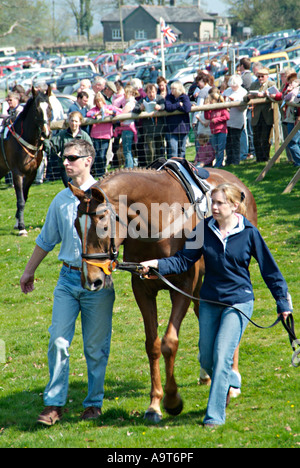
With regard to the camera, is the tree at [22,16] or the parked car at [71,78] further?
the tree at [22,16]

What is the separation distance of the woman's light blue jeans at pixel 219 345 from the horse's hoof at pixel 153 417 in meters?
0.50

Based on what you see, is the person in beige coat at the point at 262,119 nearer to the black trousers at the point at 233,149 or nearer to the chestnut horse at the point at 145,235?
the black trousers at the point at 233,149

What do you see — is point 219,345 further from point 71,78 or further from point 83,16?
point 83,16

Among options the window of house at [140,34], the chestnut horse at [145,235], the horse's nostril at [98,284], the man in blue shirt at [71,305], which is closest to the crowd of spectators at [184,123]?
the man in blue shirt at [71,305]

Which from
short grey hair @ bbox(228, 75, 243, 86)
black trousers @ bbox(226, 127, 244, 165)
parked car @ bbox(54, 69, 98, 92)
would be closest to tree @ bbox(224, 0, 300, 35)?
parked car @ bbox(54, 69, 98, 92)

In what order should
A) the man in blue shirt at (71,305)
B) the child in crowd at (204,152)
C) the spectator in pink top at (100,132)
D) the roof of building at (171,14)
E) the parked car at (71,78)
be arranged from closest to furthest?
the man in blue shirt at (71,305) → the spectator in pink top at (100,132) → the child in crowd at (204,152) → the parked car at (71,78) → the roof of building at (171,14)

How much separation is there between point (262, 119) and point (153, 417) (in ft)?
33.7

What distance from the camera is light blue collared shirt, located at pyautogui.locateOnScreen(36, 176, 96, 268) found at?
5.13m

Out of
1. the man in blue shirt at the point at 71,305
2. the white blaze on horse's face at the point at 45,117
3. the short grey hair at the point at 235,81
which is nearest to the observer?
the man in blue shirt at the point at 71,305

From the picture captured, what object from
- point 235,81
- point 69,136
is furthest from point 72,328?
point 235,81

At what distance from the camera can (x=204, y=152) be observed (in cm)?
1440

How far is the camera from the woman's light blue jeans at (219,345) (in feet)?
15.5

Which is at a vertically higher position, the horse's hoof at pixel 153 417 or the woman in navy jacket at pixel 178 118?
the woman in navy jacket at pixel 178 118
